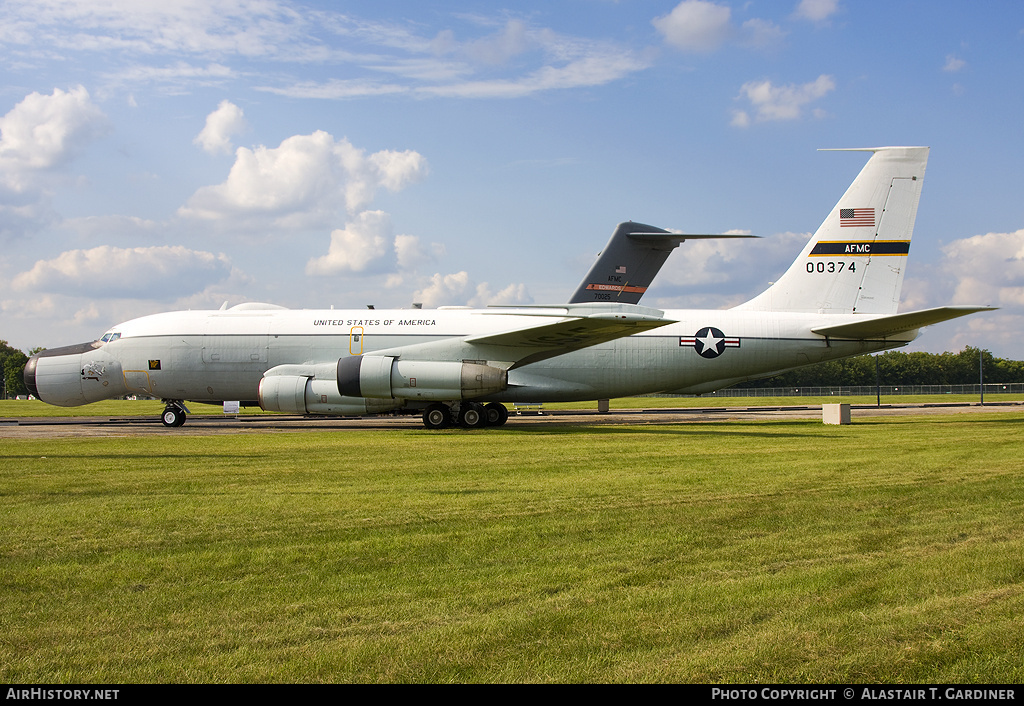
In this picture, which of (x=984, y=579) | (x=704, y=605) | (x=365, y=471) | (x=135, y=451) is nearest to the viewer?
(x=704, y=605)

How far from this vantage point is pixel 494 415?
24.1 metres

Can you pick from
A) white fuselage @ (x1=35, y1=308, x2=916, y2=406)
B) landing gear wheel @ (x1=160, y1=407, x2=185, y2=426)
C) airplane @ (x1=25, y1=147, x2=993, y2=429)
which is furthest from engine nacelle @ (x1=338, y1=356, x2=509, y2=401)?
landing gear wheel @ (x1=160, y1=407, x2=185, y2=426)

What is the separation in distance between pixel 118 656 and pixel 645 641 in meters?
2.71

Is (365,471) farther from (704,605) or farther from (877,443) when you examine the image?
(877,443)

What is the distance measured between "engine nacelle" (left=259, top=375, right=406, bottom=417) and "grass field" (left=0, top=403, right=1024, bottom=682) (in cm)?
1176

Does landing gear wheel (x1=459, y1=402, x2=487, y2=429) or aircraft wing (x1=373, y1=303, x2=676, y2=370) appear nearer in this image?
aircraft wing (x1=373, y1=303, x2=676, y2=370)

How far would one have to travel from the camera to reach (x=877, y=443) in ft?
51.6

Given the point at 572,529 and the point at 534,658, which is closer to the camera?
the point at 534,658

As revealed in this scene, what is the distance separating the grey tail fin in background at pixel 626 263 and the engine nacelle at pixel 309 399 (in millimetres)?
10100

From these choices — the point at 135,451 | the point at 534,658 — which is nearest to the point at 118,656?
the point at 534,658

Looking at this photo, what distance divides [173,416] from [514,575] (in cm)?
2329

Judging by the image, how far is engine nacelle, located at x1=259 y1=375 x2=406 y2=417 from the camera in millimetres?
22609

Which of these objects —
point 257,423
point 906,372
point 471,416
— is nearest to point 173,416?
point 257,423

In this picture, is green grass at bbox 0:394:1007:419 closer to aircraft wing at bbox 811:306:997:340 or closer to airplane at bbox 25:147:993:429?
airplane at bbox 25:147:993:429
